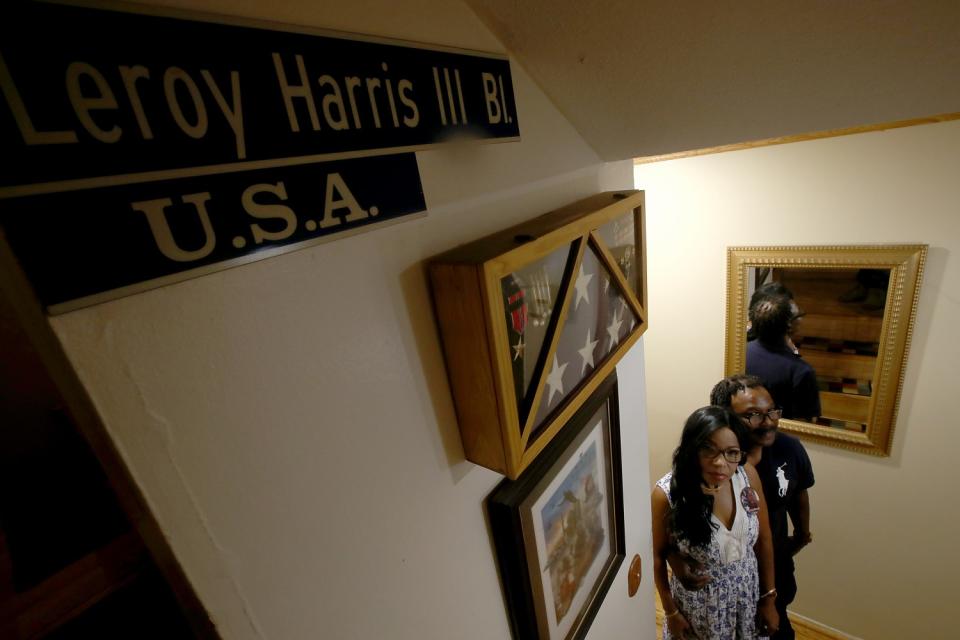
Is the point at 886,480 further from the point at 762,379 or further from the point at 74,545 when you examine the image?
the point at 74,545

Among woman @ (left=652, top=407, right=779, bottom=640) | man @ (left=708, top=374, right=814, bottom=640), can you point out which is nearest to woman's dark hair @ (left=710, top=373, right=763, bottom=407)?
man @ (left=708, top=374, right=814, bottom=640)

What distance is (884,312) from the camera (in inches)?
69.1

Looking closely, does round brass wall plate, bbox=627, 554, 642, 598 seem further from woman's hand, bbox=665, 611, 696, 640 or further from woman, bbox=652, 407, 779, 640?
woman's hand, bbox=665, 611, 696, 640

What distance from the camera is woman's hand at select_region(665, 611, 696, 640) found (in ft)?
5.18

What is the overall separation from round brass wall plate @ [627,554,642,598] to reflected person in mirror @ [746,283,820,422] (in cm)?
134

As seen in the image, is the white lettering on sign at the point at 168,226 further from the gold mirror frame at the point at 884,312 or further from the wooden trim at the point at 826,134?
the gold mirror frame at the point at 884,312

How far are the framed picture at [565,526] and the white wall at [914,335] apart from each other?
1.52 meters

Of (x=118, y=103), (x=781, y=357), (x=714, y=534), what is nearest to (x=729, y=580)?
(x=714, y=534)

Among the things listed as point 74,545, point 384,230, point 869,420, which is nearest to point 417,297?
point 384,230

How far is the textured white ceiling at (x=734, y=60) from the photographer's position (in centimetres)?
49

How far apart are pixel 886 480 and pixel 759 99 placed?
7.39ft

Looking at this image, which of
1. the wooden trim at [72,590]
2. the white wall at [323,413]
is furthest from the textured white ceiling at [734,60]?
the wooden trim at [72,590]

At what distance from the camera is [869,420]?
6.27 feet

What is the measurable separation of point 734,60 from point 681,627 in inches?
73.4
